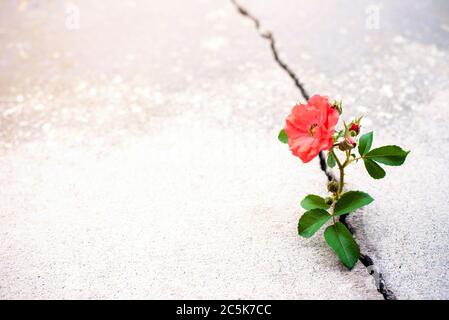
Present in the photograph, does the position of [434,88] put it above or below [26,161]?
above

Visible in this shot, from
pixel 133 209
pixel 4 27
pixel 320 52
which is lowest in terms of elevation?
pixel 4 27

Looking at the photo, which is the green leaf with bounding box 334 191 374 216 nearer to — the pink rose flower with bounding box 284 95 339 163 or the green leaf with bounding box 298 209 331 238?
the green leaf with bounding box 298 209 331 238

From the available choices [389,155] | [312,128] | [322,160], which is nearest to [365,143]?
[389,155]

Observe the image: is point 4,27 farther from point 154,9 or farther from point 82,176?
point 82,176

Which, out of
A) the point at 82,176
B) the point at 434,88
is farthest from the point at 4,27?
the point at 434,88

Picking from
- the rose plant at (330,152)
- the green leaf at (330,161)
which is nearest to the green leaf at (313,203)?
the rose plant at (330,152)

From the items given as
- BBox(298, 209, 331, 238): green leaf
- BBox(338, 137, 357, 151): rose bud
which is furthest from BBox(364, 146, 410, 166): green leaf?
BBox(298, 209, 331, 238): green leaf

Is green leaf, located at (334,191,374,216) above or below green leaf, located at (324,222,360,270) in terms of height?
above

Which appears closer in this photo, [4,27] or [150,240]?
[150,240]
